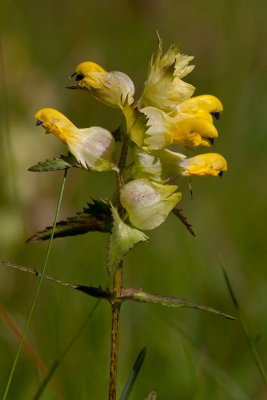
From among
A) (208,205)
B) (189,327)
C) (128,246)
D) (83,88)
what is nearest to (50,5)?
(208,205)

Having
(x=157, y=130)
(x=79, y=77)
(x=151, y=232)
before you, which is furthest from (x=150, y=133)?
(x=151, y=232)

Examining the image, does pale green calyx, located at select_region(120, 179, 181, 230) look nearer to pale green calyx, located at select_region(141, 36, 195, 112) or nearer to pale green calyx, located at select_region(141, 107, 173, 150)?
pale green calyx, located at select_region(141, 107, 173, 150)

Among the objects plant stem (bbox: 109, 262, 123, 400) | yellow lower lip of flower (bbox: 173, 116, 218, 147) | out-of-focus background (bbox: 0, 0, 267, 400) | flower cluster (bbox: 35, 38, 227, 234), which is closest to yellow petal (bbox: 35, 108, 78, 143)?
flower cluster (bbox: 35, 38, 227, 234)

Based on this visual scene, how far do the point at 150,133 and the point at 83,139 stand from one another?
168 mm

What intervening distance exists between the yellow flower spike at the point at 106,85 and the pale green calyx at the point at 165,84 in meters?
0.05

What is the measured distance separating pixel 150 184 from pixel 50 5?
13.5ft

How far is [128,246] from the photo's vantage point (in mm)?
1303

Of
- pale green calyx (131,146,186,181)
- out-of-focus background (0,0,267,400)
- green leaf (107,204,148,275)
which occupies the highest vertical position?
pale green calyx (131,146,186,181)

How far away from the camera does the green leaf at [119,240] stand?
1.25 m

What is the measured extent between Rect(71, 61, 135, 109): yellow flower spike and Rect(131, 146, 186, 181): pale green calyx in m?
0.13

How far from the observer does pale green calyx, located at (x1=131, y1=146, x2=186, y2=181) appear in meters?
1.47

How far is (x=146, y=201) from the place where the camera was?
1397mm

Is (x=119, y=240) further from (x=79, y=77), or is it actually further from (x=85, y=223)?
(x=79, y=77)

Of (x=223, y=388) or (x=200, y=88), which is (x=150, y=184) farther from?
(x=200, y=88)
